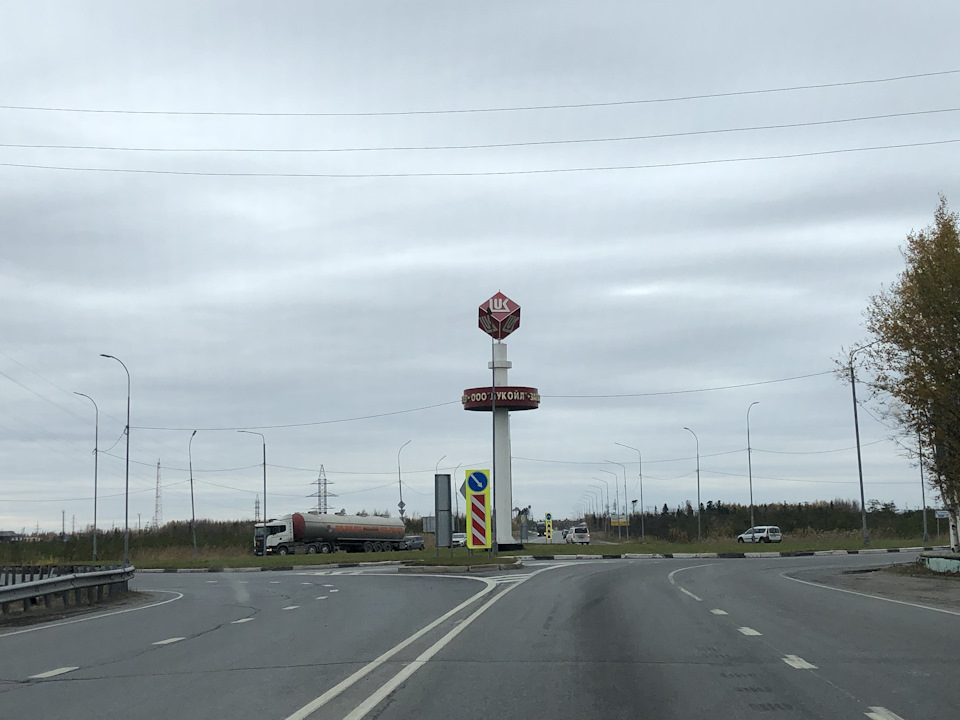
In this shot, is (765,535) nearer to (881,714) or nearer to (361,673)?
(361,673)

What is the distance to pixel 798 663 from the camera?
1115 centimetres

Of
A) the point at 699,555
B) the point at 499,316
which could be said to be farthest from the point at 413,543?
the point at 699,555

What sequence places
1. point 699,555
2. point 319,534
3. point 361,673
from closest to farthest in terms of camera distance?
1. point 361,673
2. point 699,555
3. point 319,534

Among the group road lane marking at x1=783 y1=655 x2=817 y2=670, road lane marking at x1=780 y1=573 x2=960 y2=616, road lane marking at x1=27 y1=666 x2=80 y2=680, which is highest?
road lane marking at x1=27 y1=666 x2=80 y2=680

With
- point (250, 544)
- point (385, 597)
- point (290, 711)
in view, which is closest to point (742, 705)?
point (290, 711)

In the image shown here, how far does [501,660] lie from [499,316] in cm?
5302

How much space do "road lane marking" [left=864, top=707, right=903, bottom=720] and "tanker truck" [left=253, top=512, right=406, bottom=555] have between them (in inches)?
2784

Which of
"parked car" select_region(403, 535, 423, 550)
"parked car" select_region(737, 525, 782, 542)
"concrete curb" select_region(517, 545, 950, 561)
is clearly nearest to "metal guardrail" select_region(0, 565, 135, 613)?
"concrete curb" select_region(517, 545, 950, 561)

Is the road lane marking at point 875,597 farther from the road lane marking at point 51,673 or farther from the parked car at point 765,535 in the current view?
the parked car at point 765,535

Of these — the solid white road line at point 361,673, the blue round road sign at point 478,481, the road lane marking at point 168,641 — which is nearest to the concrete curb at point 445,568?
the blue round road sign at point 478,481

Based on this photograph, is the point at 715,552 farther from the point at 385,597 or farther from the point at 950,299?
the point at 385,597

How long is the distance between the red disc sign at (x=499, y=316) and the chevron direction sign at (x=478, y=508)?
26.7 meters

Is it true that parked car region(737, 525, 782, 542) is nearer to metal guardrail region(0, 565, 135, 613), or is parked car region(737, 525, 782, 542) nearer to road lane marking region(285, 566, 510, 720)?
metal guardrail region(0, 565, 135, 613)

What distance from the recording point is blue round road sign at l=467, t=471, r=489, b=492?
36.9 metres
